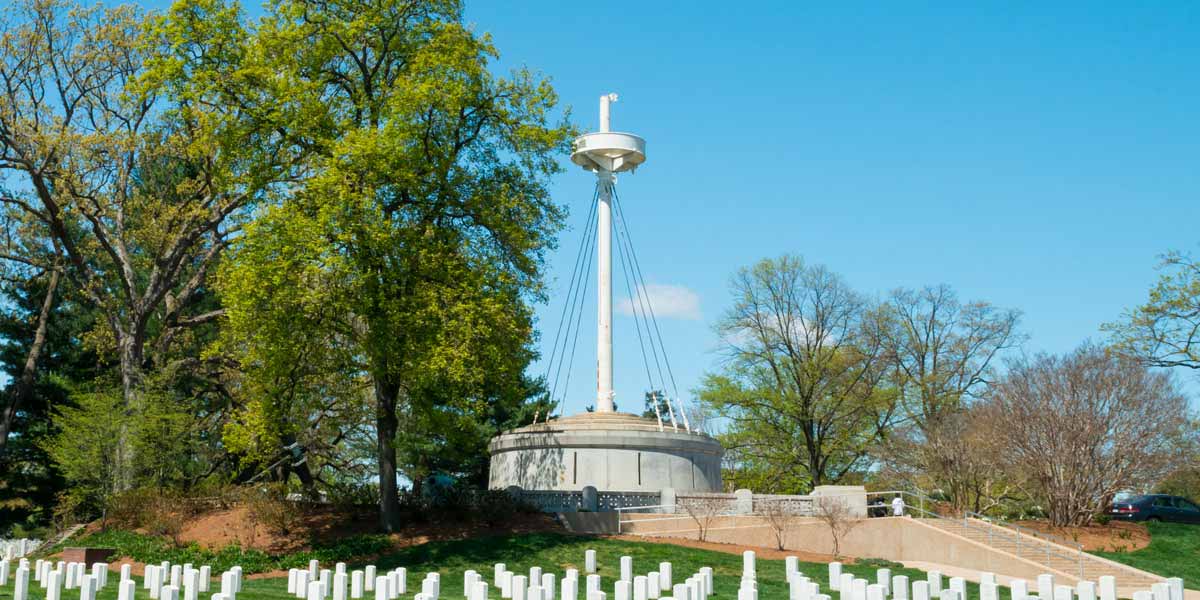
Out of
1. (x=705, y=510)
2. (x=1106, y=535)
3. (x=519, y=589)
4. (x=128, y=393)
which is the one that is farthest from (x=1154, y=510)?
(x=128, y=393)

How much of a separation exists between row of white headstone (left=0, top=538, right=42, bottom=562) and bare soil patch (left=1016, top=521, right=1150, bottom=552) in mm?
26333

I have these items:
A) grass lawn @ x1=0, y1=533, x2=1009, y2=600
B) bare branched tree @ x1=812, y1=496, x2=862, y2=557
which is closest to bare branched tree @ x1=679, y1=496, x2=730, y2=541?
bare branched tree @ x1=812, y1=496, x2=862, y2=557

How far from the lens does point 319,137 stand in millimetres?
Answer: 25141

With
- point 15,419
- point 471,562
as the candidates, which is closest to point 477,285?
point 471,562

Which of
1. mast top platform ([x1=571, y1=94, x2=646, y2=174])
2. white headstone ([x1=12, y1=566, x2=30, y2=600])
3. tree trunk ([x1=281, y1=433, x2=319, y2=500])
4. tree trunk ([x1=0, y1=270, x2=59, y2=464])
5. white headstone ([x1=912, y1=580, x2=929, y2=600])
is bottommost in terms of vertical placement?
white headstone ([x1=912, y1=580, x2=929, y2=600])

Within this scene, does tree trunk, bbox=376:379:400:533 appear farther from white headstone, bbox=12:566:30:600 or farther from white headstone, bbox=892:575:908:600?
white headstone, bbox=892:575:908:600

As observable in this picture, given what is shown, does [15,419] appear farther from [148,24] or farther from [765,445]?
[765,445]

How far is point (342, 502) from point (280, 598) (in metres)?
11.4

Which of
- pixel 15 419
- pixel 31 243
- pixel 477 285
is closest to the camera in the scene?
pixel 477 285

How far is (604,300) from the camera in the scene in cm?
3538

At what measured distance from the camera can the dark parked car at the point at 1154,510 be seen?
32.7m

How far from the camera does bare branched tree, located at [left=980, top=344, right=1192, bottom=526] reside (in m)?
28.0

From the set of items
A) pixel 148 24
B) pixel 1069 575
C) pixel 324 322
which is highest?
pixel 148 24

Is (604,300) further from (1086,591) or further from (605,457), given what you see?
(1086,591)
